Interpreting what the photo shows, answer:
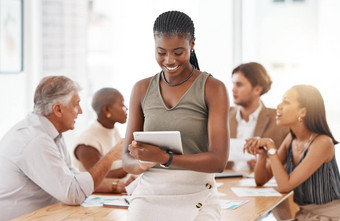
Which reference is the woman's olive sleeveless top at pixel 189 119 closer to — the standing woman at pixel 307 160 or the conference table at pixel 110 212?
the conference table at pixel 110 212

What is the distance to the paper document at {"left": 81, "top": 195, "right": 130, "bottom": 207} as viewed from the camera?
A: 102 inches

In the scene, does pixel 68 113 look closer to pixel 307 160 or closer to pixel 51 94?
pixel 51 94

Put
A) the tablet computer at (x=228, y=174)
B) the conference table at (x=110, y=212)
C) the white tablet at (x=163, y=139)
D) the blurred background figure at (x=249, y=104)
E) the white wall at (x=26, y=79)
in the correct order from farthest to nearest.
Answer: the white wall at (x=26, y=79)
the blurred background figure at (x=249, y=104)
the tablet computer at (x=228, y=174)
the conference table at (x=110, y=212)
the white tablet at (x=163, y=139)

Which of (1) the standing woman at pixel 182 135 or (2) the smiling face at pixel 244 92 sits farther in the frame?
(2) the smiling face at pixel 244 92

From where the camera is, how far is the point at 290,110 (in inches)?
123

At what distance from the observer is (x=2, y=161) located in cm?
265

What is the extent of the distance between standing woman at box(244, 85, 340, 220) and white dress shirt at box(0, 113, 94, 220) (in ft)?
3.69

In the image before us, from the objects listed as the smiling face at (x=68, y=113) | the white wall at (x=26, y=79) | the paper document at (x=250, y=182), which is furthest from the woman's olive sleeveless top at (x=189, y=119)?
the white wall at (x=26, y=79)

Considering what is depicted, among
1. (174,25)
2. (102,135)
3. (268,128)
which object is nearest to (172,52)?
(174,25)

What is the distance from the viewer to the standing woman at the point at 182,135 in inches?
73.9

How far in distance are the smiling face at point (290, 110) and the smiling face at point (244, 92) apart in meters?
0.87

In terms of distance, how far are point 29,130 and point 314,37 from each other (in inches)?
157

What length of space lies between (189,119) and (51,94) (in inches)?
46.0

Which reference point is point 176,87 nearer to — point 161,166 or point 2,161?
point 161,166
